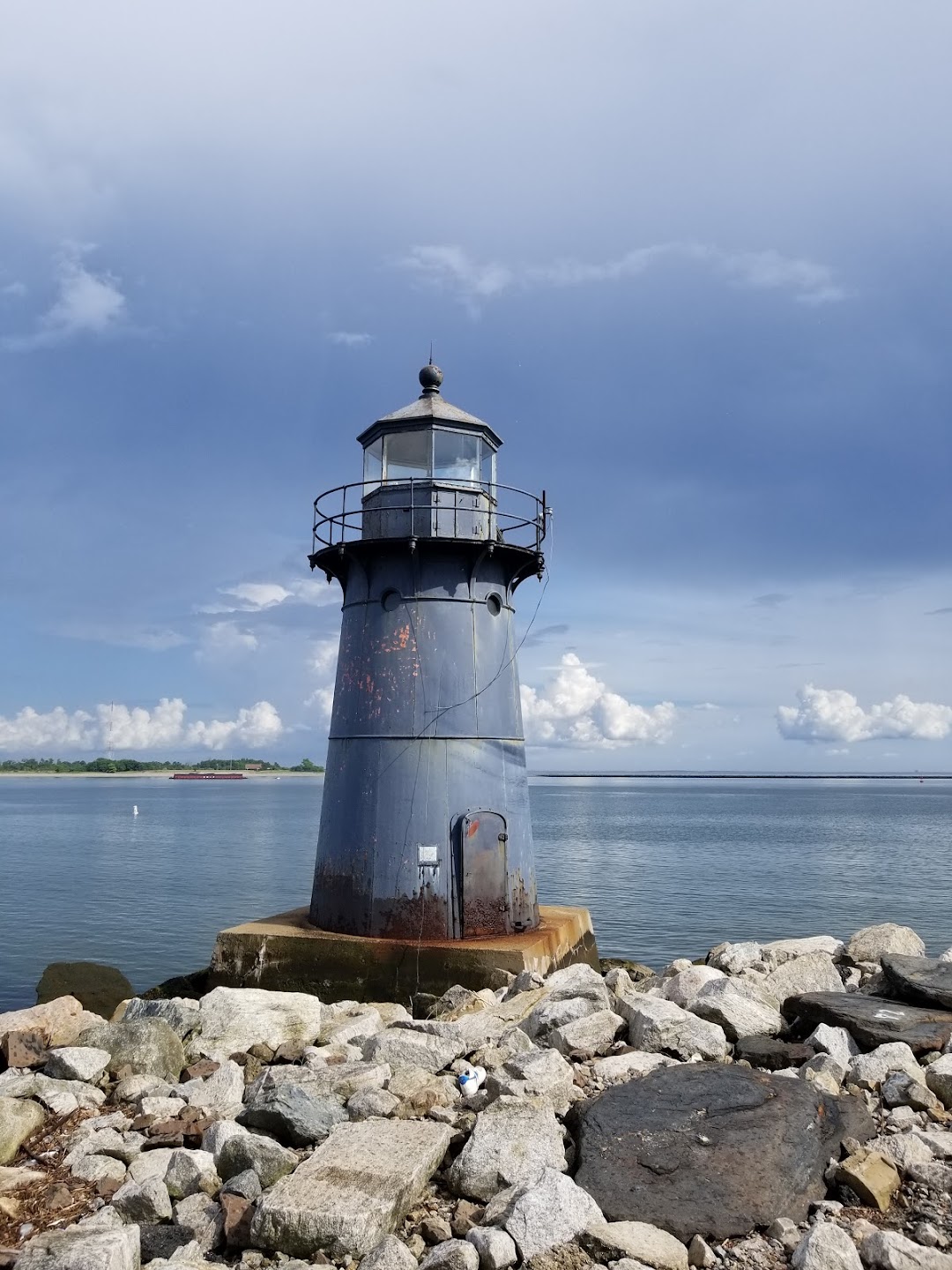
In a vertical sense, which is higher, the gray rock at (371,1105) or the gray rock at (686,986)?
the gray rock at (686,986)

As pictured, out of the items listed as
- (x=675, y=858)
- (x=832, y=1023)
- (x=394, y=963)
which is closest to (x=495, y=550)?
(x=394, y=963)

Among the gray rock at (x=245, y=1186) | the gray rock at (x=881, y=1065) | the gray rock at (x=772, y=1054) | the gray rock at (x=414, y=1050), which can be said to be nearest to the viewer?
the gray rock at (x=245, y=1186)

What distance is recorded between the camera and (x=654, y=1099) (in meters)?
5.67

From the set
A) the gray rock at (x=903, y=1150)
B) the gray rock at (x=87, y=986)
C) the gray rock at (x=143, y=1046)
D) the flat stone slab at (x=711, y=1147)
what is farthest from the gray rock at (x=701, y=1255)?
the gray rock at (x=87, y=986)

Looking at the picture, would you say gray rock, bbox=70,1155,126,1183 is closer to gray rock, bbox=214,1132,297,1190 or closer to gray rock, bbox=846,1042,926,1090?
gray rock, bbox=214,1132,297,1190

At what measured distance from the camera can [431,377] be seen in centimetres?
1213

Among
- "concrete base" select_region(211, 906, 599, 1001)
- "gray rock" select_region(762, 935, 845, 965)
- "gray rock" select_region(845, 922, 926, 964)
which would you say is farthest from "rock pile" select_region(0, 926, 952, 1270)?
"gray rock" select_region(762, 935, 845, 965)

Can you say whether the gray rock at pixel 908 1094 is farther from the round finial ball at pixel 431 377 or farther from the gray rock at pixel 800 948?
the round finial ball at pixel 431 377

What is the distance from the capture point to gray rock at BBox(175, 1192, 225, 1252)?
5.00 m

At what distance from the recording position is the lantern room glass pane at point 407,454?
11820mm

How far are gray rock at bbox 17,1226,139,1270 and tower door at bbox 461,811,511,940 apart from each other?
6.24 metres

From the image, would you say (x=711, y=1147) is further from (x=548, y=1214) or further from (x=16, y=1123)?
(x=16, y=1123)

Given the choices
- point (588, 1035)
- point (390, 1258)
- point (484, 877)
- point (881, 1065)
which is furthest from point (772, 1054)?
point (484, 877)

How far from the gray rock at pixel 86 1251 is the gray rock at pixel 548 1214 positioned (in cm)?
184
